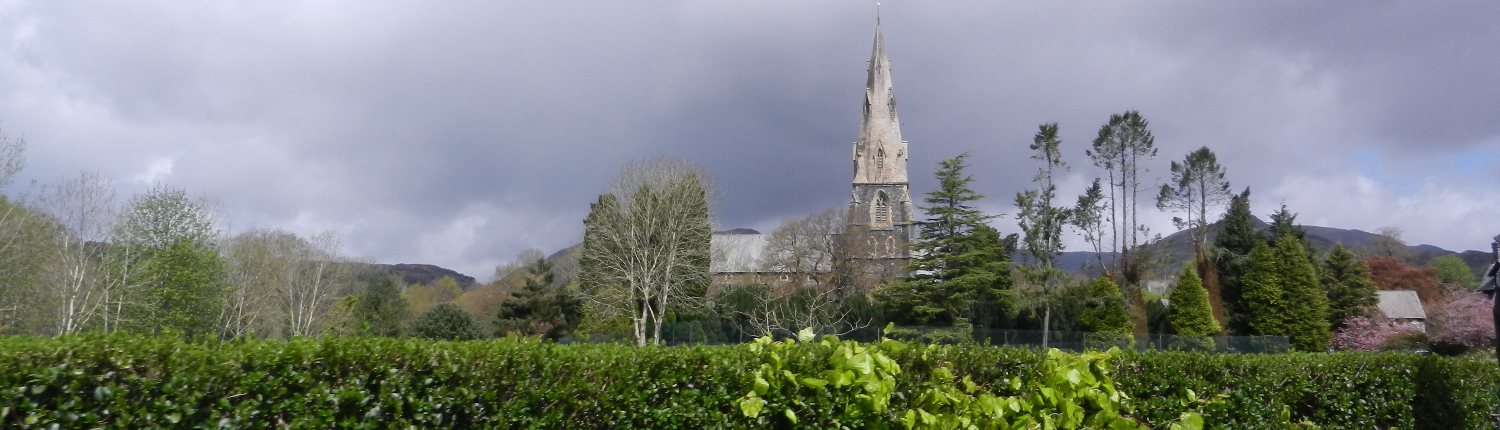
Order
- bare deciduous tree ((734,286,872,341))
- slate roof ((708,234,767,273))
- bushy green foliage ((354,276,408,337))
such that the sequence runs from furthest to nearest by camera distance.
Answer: slate roof ((708,234,767,273))
bushy green foliage ((354,276,408,337))
bare deciduous tree ((734,286,872,341))

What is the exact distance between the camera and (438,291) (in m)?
77.9

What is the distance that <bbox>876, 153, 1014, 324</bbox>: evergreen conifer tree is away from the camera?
109ft

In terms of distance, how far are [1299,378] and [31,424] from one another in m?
7.96

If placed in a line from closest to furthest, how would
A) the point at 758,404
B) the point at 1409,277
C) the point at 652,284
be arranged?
the point at 758,404
the point at 652,284
the point at 1409,277

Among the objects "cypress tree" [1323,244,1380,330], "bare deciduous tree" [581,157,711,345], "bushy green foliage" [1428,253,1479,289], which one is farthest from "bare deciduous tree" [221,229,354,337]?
"bushy green foliage" [1428,253,1479,289]

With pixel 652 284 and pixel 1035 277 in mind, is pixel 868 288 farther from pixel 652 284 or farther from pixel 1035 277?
pixel 652 284

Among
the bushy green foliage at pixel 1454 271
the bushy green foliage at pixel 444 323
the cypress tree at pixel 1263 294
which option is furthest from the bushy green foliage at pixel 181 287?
the bushy green foliage at pixel 1454 271

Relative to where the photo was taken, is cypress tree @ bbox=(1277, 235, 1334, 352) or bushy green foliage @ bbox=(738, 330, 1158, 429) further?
cypress tree @ bbox=(1277, 235, 1334, 352)

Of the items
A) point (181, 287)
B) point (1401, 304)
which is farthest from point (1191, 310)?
point (181, 287)

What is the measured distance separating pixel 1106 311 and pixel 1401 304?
22.2 meters

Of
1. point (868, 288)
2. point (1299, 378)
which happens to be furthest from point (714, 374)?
point (868, 288)

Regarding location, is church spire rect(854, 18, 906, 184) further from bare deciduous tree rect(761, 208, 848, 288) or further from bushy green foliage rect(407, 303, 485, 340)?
bushy green foliage rect(407, 303, 485, 340)

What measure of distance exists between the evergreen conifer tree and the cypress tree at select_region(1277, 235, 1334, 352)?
421 inches

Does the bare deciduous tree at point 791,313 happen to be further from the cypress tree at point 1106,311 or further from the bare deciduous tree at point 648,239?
the cypress tree at point 1106,311
